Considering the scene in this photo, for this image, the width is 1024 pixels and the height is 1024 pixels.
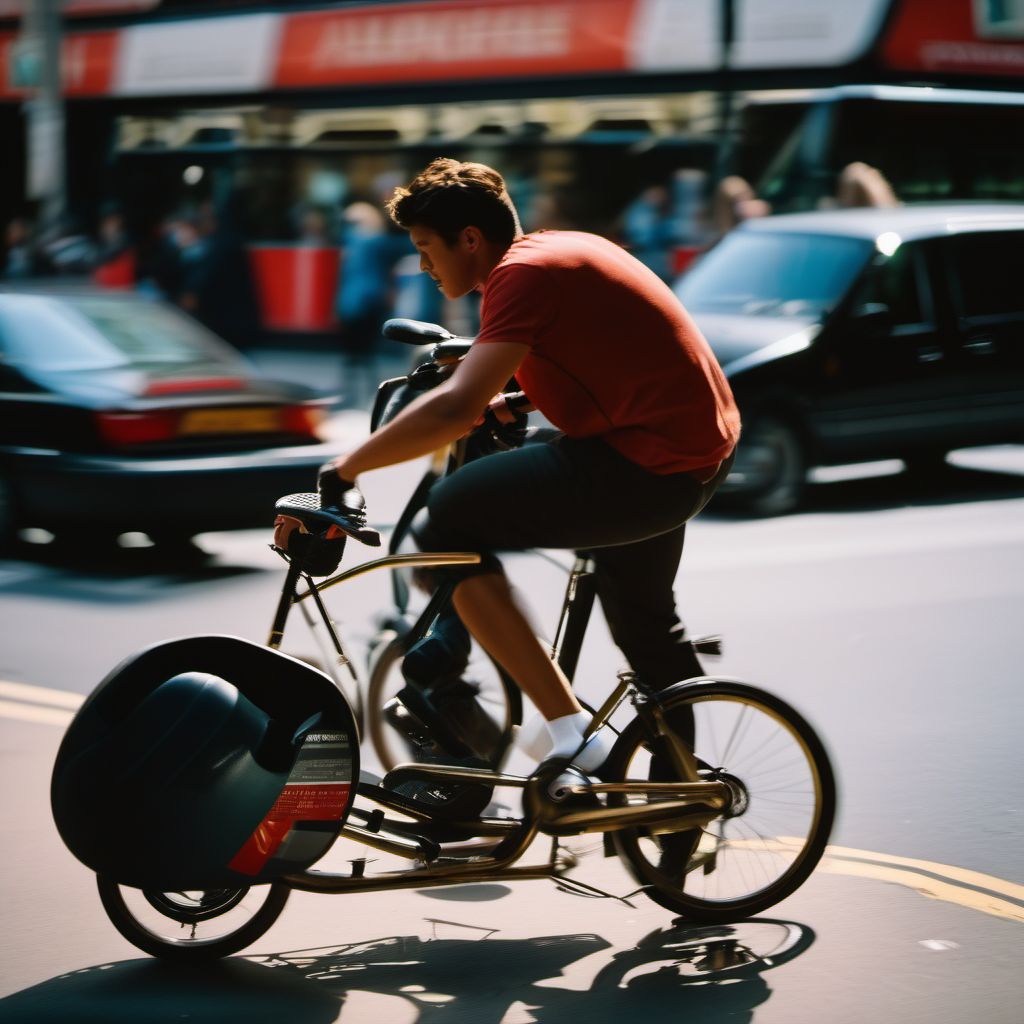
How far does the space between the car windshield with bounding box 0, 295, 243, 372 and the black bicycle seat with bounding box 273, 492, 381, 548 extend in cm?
518

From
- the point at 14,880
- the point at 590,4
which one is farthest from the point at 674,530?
the point at 590,4

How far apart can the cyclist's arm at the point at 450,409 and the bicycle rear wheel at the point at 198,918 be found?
984mm

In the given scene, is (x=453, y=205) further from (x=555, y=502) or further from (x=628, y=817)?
(x=628, y=817)

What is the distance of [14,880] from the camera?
4562 millimetres

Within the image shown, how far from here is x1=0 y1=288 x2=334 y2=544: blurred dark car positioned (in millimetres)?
8578

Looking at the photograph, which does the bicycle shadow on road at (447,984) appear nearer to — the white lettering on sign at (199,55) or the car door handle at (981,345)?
the car door handle at (981,345)

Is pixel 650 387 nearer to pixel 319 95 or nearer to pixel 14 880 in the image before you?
pixel 14 880

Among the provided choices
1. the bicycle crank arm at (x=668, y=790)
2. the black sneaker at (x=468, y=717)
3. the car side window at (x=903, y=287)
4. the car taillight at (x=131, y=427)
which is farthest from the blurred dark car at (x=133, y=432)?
the bicycle crank arm at (x=668, y=790)

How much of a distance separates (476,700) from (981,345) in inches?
290

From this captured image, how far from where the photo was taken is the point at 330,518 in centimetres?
A: 399

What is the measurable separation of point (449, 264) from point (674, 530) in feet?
2.71

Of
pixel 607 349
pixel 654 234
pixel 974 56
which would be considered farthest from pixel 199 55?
pixel 607 349

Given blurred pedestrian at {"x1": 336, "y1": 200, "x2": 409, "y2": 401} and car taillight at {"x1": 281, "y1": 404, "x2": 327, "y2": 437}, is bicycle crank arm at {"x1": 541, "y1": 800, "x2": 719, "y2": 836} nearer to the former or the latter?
car taillight at {"x1": 281, "y1": 404, "x2": 327, "y2": 437}

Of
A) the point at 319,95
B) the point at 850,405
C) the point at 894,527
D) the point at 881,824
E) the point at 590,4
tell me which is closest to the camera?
the point at 881,824
